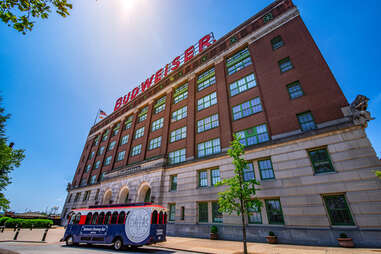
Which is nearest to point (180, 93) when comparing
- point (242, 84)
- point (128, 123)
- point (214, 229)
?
point (242, 84)

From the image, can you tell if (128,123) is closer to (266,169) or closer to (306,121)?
(266,169)

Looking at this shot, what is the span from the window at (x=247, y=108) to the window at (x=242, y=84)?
2.12 m

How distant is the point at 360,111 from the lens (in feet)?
42.1

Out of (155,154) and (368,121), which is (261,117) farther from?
(155,154)

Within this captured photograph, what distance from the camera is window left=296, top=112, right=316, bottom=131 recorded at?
15539mm

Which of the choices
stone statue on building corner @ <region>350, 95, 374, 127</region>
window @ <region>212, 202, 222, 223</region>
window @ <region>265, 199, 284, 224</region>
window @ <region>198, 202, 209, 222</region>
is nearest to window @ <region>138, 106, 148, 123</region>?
window @ <region>198, 202, 209, 222</region>

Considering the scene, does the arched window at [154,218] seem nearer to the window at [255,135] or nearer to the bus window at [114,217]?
the bus window at [114,217]

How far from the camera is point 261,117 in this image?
746 inches

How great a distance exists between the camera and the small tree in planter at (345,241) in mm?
10678

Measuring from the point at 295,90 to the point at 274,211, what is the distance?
12.0 metres

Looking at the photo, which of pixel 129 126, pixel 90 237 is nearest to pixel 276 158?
pixel 90 237

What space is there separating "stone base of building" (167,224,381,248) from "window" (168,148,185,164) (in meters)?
9.07

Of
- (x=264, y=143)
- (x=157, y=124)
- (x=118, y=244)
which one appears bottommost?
(x=118, y=244)

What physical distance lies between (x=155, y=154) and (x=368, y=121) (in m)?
25.5
